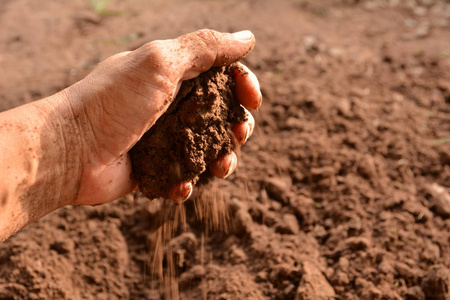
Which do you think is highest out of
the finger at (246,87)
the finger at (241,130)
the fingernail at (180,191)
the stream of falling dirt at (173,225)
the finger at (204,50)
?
the finger at (204,50)

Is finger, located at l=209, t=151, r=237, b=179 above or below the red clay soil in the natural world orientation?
above

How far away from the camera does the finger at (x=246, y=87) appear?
6.87 ft

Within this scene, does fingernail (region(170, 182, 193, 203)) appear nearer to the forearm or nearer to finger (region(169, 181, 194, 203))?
finger (region(169, 181, 194, 203))

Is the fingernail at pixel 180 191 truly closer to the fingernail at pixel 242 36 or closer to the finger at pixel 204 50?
the finger at pixel 204 50

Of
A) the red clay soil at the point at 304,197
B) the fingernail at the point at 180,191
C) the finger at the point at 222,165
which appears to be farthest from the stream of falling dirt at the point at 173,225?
the fingernail at the point at 180,191

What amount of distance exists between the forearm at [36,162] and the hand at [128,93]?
5cm

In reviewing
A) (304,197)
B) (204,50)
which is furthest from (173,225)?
(204,50)

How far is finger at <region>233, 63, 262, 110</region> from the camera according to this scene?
2094 millimetres

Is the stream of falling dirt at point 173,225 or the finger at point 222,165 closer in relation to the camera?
the finger at point 222,165

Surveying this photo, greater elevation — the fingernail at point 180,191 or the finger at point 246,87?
the finger at point 246,87

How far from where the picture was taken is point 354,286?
2.15 m

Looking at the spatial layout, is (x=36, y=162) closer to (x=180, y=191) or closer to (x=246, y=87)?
(x=180, y=191)

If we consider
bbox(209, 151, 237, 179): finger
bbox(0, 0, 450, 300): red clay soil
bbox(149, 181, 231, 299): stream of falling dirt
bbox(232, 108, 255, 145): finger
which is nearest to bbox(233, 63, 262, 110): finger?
bbox(232, 108, 255, 145): finger

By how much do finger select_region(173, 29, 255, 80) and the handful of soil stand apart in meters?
0.07
